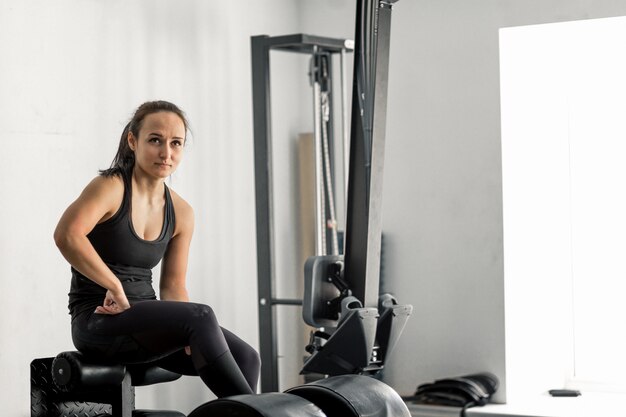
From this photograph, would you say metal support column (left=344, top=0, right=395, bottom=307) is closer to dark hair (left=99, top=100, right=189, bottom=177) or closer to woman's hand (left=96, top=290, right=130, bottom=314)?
dark hair (left=99, top=100, right=189, bottom=177)

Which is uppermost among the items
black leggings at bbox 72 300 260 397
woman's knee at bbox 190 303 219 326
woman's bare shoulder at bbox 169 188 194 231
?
woman's bare shoulder at bbox 169 188 194 231

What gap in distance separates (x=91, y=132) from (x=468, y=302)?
218cm

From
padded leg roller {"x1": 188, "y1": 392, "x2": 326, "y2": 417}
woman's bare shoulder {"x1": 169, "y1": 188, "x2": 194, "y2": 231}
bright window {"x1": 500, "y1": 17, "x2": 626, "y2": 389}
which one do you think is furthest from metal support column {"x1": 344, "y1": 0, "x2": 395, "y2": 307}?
bright window {"x1": 500, "y1": 17, "x2": 626, "y2": 389}

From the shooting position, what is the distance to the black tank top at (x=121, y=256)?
294cm

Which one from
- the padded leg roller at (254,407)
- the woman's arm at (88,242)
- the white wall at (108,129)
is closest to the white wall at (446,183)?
the white wall at (108,129)

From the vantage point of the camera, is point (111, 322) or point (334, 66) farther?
point (334, 66)

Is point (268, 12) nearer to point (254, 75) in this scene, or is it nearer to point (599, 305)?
point (254, 75)

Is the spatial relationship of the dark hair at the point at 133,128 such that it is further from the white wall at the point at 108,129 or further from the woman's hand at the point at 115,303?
the white wall at the point at 108,129

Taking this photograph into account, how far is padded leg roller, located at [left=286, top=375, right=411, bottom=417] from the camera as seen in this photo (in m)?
2.86

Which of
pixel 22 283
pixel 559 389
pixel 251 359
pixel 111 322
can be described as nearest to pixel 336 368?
pixel 251 359

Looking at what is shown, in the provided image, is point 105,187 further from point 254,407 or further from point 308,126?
point 308,126

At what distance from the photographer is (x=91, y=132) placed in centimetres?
402

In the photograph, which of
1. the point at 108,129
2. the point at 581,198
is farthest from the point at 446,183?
the point at 108,129

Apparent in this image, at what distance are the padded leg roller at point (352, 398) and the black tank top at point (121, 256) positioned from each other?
24.2 inches
